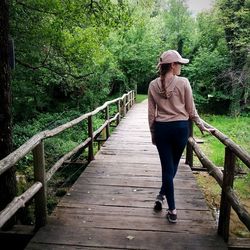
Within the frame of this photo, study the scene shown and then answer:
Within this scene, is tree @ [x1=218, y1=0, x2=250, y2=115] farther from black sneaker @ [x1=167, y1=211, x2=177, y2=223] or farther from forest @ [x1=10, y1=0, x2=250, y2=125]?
black sneaker @ [x1=167, y1=211, x2=177, y2=223]

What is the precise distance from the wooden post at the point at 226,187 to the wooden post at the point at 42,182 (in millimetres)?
1948

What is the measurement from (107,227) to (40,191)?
848mm

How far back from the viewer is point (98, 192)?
16.0 feet

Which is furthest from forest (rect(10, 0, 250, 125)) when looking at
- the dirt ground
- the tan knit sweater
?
the tan knit sweater

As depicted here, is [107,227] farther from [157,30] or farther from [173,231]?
[157,30]

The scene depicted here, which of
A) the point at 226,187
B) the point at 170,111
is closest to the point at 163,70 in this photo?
the point at 170,111

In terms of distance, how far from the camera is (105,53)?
1263 cm

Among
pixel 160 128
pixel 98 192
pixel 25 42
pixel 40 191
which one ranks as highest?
pixel 25 42

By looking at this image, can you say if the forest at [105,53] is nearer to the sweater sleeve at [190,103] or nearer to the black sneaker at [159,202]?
the sweater sleeve at [190,103]

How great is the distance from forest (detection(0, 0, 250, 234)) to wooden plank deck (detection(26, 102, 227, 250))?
2498 millimetres

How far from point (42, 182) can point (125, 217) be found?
3.57ft

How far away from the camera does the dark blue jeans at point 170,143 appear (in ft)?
12.1

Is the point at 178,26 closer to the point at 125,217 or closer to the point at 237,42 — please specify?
the point at 237,42

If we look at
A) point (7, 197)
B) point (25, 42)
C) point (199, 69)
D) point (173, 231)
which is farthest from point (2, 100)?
point (199, 69)
